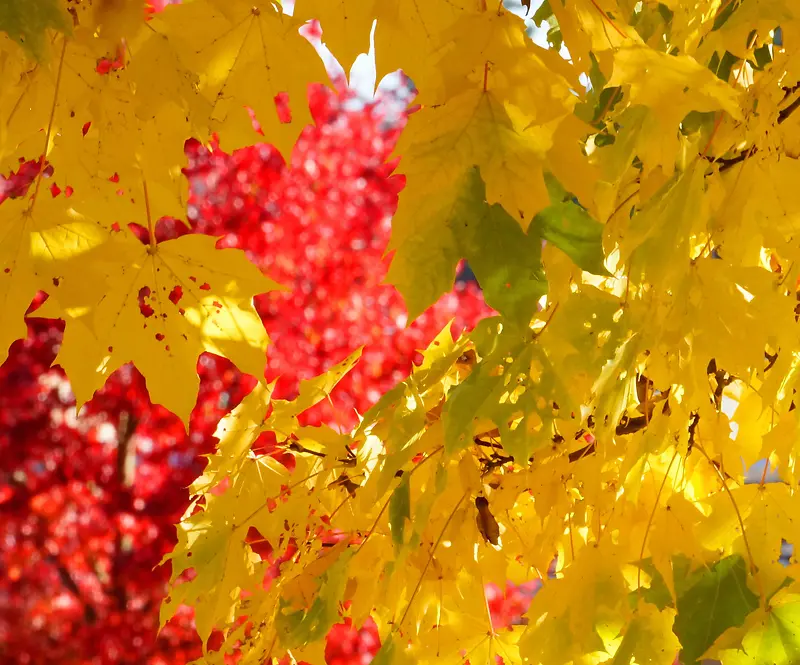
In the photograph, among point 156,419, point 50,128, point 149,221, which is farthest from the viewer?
point 156,419

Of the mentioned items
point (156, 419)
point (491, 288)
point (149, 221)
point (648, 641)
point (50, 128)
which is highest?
point (50, 128)

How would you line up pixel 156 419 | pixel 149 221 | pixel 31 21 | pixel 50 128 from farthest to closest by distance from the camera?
pixel 156 419, pixel 149 221, pixel 50 128, pixel 31 21

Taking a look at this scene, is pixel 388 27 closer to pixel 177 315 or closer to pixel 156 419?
pixel 177 315

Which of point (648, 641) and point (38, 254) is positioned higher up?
point (38, 254)

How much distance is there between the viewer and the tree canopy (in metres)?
0.66

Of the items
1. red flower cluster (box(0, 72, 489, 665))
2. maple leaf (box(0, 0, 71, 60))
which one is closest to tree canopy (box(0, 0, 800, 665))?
maple leaf (box(0, 0, 71, 60))

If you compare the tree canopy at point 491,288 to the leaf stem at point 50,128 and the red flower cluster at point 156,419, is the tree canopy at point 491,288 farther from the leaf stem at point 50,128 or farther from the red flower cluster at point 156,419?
the red flower cluster at point 156,419

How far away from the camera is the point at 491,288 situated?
66 centimetres

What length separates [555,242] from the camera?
71cm

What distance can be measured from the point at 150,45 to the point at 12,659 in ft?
8.05

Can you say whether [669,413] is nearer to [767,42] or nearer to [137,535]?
[767,42]

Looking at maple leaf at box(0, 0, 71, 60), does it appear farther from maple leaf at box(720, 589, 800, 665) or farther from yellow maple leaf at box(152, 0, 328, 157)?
maple leaf at box(720, 589, 800, 665)

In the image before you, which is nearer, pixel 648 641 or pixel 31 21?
pixel 31 21

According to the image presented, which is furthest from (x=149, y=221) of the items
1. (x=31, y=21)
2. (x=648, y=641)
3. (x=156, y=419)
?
(x=156, y=419)
